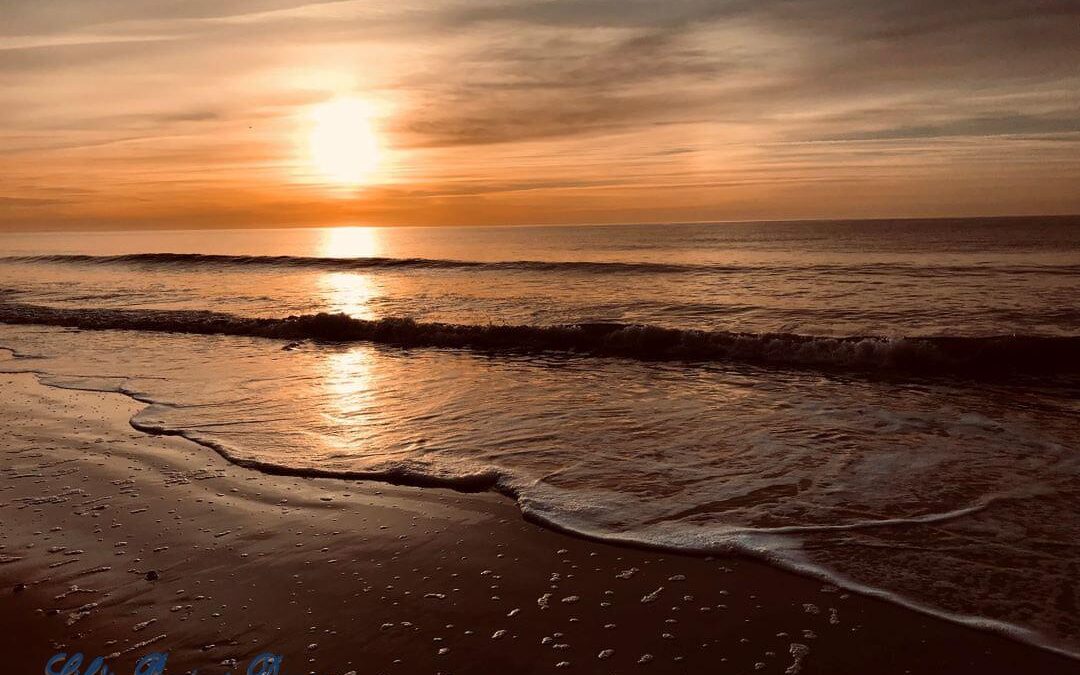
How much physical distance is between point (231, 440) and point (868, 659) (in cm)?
599

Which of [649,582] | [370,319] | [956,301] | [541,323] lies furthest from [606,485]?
[956,301]

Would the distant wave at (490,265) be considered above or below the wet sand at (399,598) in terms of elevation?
above

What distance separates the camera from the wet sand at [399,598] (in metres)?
3.41

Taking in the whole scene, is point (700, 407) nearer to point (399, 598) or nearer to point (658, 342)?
point (658, 342)

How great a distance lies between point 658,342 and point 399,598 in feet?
33.3

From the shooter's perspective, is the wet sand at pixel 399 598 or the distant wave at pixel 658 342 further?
the distant wave at pixel 658 342

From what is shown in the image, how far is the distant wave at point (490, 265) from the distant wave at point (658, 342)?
618 inches

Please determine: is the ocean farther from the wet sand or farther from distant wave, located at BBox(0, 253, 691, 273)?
distant wave, located at BBox(0, 253, 691, 273)

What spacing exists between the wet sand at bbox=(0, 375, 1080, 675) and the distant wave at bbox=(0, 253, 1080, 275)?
25.1 metres

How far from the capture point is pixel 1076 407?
A: 8680mm

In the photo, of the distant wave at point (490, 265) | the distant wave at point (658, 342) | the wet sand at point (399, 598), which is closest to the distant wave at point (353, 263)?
the distant wave at point (490, 265)

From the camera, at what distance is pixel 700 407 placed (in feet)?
28.0

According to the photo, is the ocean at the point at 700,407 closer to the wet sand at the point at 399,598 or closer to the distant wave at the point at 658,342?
the distant wave at the point at 658,342

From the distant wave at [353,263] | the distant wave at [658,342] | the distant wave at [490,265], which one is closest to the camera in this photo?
the distant wave at [658,342]
